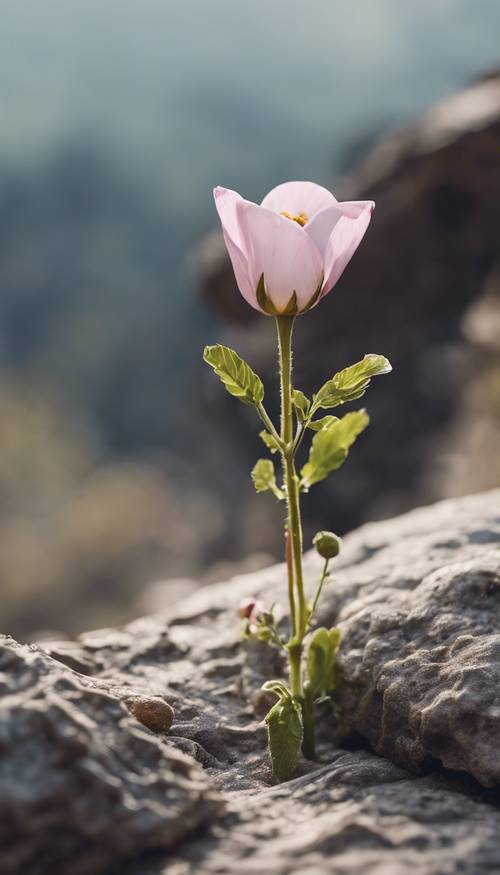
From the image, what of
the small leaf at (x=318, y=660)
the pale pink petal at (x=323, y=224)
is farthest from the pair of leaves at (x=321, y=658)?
the pale pink petal at (x=323, y=224)

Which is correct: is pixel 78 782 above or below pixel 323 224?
below

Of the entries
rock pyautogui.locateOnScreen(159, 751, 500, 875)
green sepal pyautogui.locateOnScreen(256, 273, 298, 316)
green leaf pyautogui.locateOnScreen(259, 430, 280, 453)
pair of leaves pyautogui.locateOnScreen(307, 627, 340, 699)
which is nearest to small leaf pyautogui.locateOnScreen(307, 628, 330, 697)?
pair of leaves pyautogui.locateOnScreen(307, 627, 340, 699)

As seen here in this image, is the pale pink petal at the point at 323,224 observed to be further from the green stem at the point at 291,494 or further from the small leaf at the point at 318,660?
the small leaf at the point at 318,660

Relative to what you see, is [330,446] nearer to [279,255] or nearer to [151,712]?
[279,255]

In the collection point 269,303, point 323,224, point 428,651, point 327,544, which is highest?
point 323,224

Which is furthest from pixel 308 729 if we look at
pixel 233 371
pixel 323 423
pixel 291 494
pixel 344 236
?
pixel 344 236

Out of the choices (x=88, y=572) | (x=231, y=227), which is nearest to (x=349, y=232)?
(x=231, y=227)

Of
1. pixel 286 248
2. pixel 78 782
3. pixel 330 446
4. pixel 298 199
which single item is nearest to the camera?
pixel 78 782
